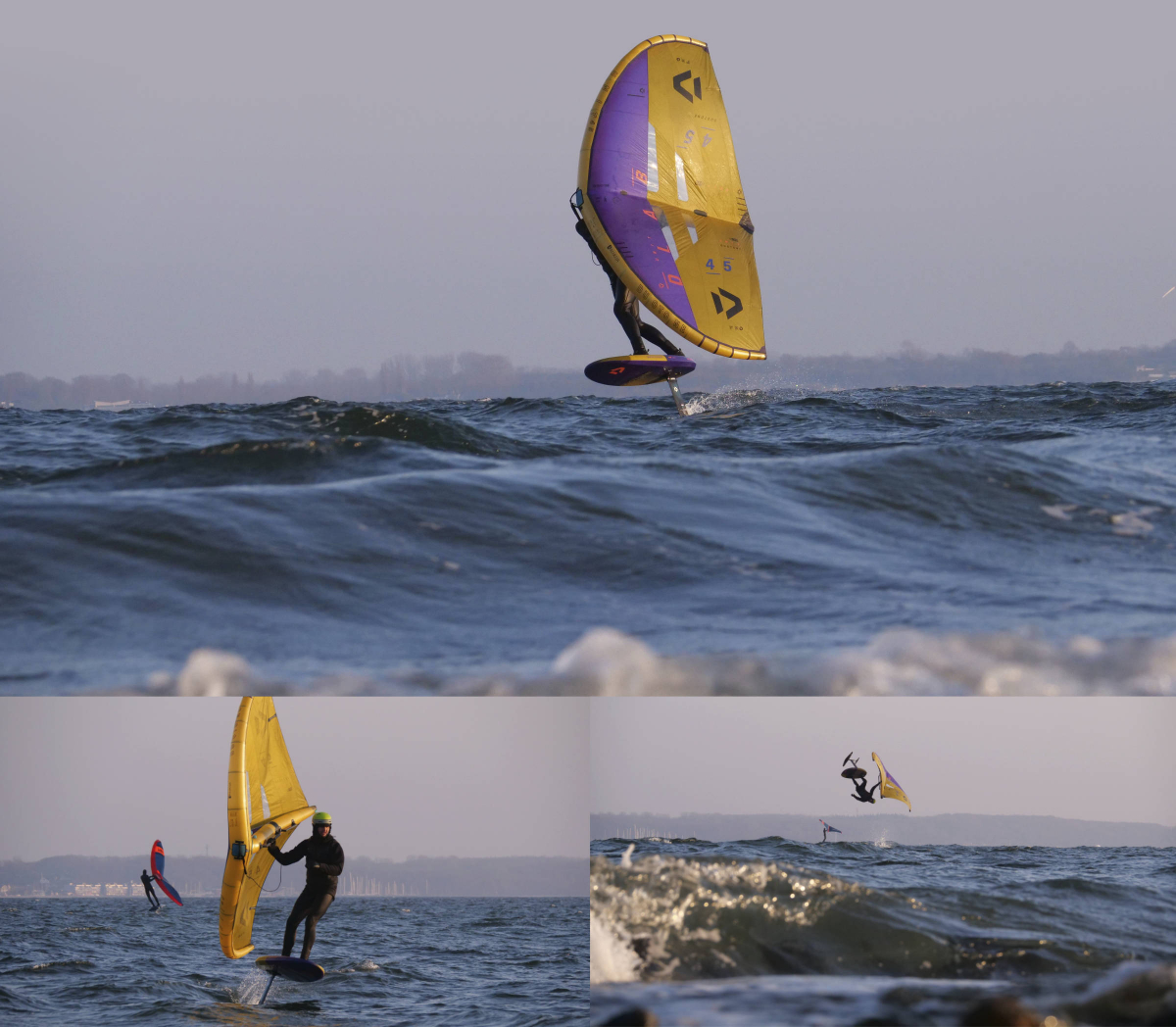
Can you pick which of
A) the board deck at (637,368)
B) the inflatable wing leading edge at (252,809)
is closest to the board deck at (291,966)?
the inflatable wing leading edge at (252,809)

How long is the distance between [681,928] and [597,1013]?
586mm

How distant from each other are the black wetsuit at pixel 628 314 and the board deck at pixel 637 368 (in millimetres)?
249

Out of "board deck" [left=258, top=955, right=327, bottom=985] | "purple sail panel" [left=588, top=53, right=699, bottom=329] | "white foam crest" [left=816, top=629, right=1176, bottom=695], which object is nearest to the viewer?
"white foam crest" [left=816, top=629, right=1176, bottom=695]

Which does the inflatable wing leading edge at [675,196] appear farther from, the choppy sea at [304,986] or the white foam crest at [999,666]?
the white foam crest at [999,666]

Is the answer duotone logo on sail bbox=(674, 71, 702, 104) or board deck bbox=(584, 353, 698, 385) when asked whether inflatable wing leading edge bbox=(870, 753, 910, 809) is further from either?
duotone logo on sail bbox=(674, 71, 702, 104)

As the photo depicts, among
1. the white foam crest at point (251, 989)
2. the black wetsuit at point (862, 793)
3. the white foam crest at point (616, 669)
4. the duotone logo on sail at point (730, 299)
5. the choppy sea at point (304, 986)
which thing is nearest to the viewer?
the white foam crest at point (616, 669)

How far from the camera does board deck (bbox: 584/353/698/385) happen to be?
14.5 m

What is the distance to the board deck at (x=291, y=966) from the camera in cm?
684

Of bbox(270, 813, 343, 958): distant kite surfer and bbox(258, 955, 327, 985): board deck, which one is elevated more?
bbox(270, 813, 343, 958): distant kite surfer

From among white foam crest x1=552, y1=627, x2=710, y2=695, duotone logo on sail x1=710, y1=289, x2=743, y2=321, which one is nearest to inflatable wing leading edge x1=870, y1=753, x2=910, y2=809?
white foam crest x1=552, y1=627, x2=710, y2=695

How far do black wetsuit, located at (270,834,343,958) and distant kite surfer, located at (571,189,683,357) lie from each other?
968 cm

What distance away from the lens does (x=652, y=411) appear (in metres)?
19.0

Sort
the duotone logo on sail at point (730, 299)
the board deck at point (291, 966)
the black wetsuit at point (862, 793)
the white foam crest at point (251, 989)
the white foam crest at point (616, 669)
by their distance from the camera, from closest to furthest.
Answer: the white foam crest at point (616, 669), the black wetsuit at point (862, 793), the board deck at point (291, 966), the white foam crest at point (251, 989), the duotone logo on sail at point (730, 299)

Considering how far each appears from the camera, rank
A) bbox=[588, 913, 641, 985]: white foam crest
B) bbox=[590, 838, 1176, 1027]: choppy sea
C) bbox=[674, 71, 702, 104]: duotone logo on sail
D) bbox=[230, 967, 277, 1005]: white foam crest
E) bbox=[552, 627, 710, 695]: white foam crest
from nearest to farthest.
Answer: bbox=[590, 838, 1176, 1027]: choppy sea
bbox=[588, 913, 641, 985]: white foam crest
bbox=[552, 627, 710, 695]: white foam crest
bbox=[230, 967, 277, 1005]: white foam crest
bbox=[674, 71, 702, 104]: duotone logo on sail
